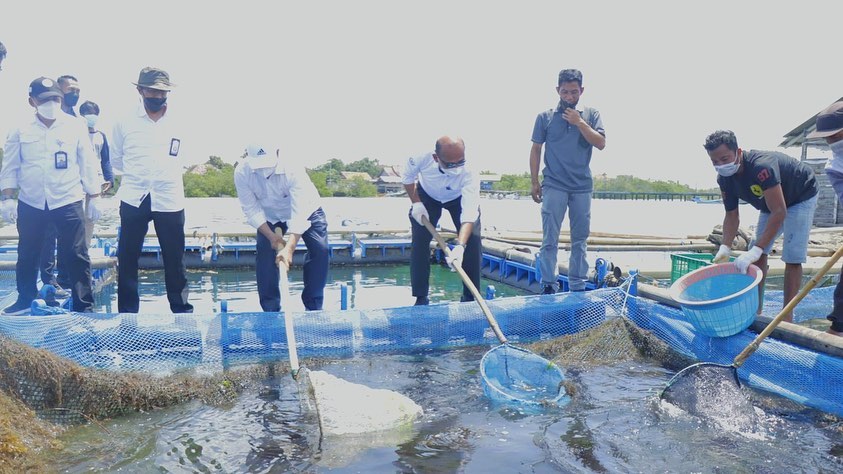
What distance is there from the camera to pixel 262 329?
15.7ft

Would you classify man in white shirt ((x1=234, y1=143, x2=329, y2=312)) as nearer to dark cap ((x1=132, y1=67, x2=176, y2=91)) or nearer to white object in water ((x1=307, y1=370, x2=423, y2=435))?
dark cap ((x1=132, y1=67, x2=176, y2=91))

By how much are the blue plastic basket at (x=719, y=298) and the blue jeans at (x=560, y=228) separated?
124cm

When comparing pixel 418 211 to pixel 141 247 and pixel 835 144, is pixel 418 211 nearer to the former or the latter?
pixel 141 247

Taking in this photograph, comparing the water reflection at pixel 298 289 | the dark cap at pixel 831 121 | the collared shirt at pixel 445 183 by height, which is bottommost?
the water reflection at pixel 298 289

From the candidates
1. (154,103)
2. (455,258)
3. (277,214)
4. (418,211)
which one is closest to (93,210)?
(154,103)

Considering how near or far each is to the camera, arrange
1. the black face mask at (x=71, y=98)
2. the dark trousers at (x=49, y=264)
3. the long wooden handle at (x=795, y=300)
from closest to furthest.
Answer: the long wooden handle at (x=795, y=300)
the dark trousers at (x=49, y=264)
the black face mask at (x=71, y=98)

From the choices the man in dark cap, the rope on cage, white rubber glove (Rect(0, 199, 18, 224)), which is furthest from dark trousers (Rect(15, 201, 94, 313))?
the man in dark cap

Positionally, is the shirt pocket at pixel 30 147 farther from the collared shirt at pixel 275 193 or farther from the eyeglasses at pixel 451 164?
the eyeglasses at pixel 451 164

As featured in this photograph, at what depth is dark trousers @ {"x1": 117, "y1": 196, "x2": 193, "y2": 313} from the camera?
4973 millimetres

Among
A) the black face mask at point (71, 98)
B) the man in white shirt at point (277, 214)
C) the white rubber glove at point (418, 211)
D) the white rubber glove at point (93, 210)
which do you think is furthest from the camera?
the black face mask at point (71, 98)

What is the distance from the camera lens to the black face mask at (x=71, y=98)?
6.96 metres

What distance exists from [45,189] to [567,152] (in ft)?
14.2

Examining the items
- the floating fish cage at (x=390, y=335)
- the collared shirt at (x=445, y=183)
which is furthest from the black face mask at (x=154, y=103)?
the collared shirt at (x=445, y=183)

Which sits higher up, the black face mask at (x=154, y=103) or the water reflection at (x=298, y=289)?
the black face mask at (x=154, y=103)
